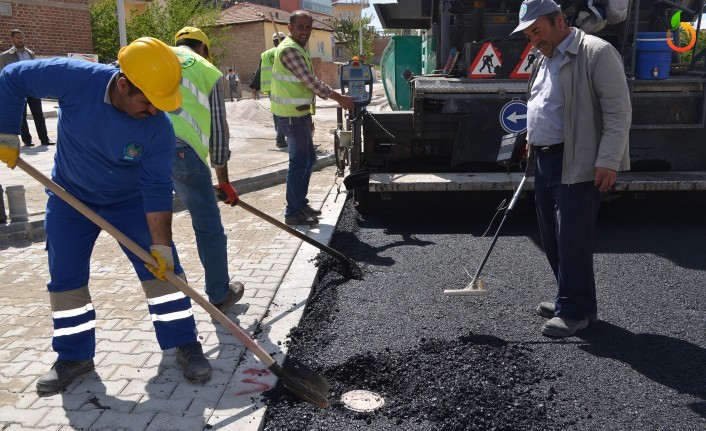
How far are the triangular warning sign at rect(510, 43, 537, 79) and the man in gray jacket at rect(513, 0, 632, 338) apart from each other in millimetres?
2273

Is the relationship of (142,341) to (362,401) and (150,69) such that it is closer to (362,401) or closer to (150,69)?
(362,401)

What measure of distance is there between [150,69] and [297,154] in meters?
3.27

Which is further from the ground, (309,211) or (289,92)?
(289,92)

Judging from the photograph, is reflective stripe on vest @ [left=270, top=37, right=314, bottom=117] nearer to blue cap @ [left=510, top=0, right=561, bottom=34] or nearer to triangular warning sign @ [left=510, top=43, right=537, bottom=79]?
triangular warning sign @ [left=510, top=43, right=537, bottom=79]

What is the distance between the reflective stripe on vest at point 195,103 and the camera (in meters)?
3.76

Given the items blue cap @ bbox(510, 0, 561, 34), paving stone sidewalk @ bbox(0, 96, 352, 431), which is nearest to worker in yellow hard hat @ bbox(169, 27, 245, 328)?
paving stone sidewalk @ bbox(0, 96, 352, 431)

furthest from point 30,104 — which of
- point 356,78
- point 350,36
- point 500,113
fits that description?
point 350,36

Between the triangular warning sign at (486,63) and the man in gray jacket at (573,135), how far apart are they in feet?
7.28

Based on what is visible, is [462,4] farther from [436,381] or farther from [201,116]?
[436,381]

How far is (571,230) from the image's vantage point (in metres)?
3.74

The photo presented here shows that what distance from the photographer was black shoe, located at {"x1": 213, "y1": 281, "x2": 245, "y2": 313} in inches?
161

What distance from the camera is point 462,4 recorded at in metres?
6.63

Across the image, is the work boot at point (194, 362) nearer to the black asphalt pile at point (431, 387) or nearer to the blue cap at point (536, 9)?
the black asphalt pile at point (431, 387)

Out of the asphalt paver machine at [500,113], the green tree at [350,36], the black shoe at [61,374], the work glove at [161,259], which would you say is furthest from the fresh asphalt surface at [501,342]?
the green tree at [350,36]
